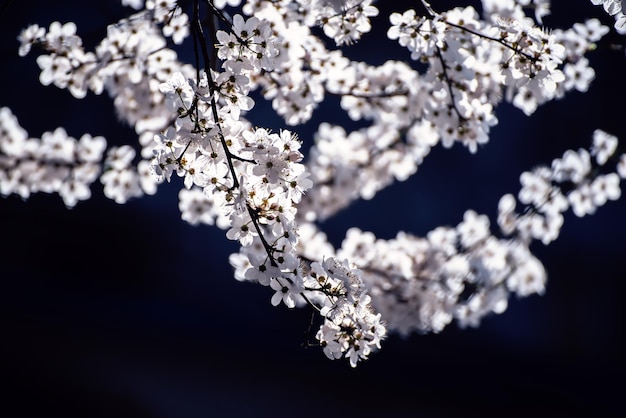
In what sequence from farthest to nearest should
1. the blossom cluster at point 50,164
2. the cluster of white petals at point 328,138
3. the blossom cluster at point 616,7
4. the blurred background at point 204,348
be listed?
the blurred background at point 204,348 → the blossom cluster at point 50,164 → the blossom cluster at point 616,7 → the cluster of white petals at point 328,138

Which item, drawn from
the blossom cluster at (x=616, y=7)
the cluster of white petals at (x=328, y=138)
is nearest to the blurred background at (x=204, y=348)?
the cluster of white petals at (x=328, y=138)

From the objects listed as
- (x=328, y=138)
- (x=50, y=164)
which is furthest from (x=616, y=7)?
(x=50, y=164)

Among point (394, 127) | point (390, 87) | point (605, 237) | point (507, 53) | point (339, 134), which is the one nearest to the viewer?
point (507, 53)

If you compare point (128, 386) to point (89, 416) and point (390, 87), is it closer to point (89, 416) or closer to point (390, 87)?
point (89, 416)

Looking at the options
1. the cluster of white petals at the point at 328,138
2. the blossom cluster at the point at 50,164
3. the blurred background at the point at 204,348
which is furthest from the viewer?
the blurred background at the point at 204,348

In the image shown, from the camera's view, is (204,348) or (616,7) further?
(204,348)

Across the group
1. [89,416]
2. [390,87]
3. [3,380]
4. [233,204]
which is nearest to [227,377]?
[89,416]

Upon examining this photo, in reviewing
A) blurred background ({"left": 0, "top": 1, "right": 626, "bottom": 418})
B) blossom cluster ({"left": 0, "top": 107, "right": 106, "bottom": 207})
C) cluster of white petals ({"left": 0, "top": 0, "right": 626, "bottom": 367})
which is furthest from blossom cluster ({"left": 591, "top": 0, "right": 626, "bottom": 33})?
blossom cluster ({"left": 0, "top": 107, "right": 106, "bottom": 207})

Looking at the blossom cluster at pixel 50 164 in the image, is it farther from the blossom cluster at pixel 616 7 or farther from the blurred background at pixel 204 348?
the blossom cluster at pixel 616 7

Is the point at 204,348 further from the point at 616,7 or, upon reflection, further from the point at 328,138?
the point at 616,7
